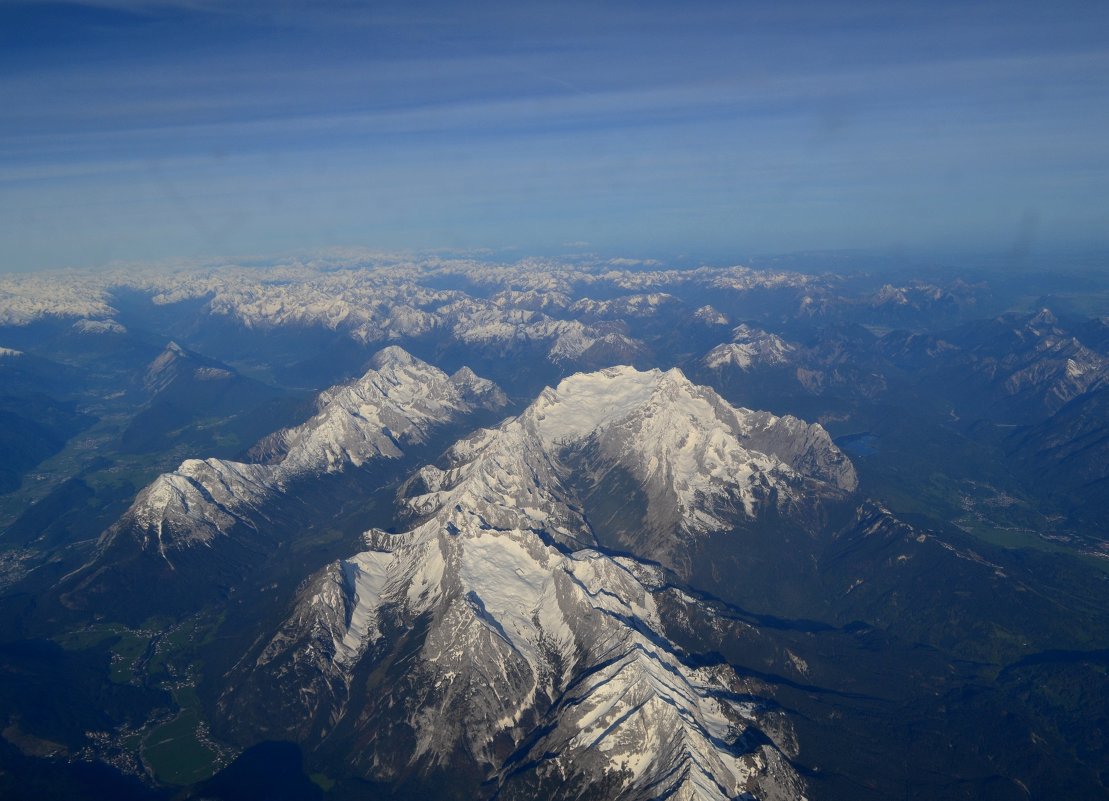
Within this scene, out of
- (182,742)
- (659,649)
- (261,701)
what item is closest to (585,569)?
(659,649)

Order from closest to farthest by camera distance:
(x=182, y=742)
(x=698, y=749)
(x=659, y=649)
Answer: (x=698, y=749), (x=659, y=649), (x=182, y=742)

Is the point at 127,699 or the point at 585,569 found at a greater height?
the point at 585,569

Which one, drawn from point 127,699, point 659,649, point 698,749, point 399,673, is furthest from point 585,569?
point 127,699

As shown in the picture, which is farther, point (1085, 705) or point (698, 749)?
point (1085, 705)

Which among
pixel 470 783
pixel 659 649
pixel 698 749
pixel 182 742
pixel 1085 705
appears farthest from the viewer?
pixel 1085 705

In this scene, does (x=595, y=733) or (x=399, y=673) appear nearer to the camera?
(x=595, y=733)

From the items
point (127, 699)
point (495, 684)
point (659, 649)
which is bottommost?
point (127, 699)

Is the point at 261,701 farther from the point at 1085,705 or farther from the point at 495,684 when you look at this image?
the point at 1085,705

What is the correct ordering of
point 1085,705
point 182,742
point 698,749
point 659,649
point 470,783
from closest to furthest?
point 698,749 < point 470,783 < point 659,649 < point 182,742 < point 1085,705

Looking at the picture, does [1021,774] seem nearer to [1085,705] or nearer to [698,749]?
[1085,705]
